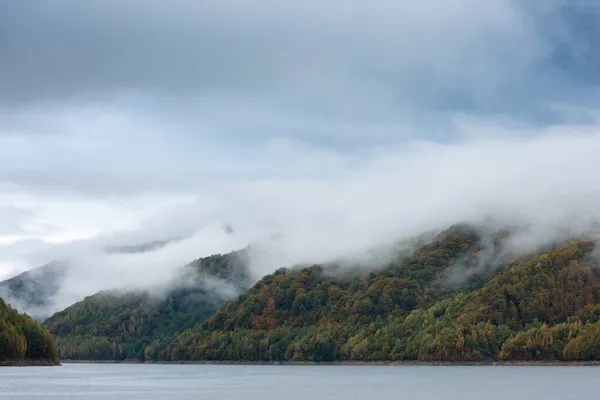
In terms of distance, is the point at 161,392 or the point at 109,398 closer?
the point at 109,398

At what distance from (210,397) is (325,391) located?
29755 mm

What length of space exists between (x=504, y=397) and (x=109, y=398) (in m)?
78.3

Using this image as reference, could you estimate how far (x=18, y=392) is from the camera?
191 m

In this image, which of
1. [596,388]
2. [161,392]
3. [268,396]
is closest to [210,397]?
[268,396]

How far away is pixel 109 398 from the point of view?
179 metres

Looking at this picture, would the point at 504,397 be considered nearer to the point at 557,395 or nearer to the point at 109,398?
the point at 557,395

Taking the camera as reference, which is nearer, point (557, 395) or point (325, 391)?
point (557, 395)

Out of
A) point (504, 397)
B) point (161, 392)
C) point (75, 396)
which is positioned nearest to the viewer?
point (504, 397)

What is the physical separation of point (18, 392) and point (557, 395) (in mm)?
112718

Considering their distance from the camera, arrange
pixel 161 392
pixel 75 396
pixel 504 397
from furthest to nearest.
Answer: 1. pixel 161 392
2. pixel 75 396
3. pixel 504 397

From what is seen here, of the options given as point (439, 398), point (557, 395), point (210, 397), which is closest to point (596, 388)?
point (557, 395)

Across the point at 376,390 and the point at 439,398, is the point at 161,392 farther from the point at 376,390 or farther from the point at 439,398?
the point at 439,398

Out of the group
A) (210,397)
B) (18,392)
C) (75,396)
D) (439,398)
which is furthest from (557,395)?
(18,392)

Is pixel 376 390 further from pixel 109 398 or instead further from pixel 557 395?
pixel 109 398
